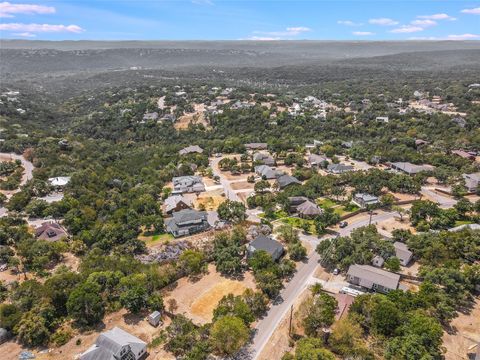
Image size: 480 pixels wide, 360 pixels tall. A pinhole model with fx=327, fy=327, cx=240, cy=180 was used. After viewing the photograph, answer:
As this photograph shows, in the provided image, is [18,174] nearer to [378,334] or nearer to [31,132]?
[31,132]

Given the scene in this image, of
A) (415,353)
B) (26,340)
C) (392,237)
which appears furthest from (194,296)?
(392,237)

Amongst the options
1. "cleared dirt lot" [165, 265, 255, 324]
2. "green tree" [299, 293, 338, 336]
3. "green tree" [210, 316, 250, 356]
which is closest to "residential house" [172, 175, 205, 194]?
"cleared dirt lot" [165, 265, 255, 324]

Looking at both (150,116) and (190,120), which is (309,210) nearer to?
(190,120)

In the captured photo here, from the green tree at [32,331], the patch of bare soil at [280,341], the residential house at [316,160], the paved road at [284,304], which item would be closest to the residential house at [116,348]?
the green tree at [32,331]

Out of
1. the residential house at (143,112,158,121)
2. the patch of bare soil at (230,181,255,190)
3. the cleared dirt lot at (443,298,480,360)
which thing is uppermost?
the residential house at (143,112,158,121)

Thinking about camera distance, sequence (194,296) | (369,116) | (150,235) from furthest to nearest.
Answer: (369,116) < (150,235) < (194,296)

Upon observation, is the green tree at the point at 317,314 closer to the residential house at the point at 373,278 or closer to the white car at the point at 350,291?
the white car at the point at 350,291

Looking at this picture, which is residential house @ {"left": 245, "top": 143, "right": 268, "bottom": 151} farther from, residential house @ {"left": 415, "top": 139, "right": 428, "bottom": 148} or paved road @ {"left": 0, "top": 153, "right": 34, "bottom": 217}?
paved road @ {"left": 0, "top": 153, "right": 34, "bottom": 217}
